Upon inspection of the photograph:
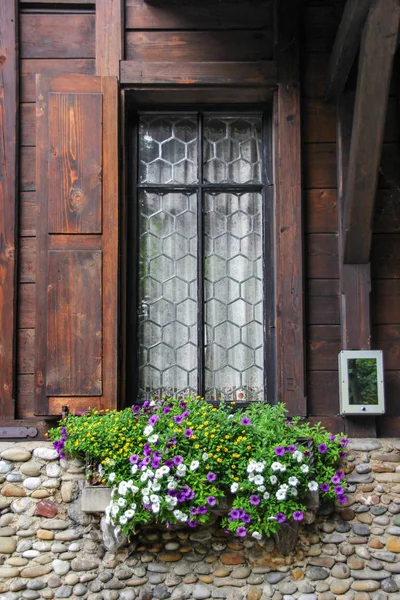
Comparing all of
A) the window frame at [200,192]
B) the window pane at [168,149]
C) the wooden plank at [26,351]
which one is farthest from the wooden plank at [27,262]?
the window pane at [168,149]

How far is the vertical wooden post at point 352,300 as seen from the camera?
3957 millimetres

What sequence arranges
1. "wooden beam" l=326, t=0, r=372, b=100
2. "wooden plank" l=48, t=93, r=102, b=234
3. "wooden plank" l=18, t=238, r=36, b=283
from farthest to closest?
"wooden plank" l=18, t=238, r=36, b=283 → "wooden plank" l=48, t=93, r=102, b=234 → "wooden beam" l=326, t=0, r=372, b=100

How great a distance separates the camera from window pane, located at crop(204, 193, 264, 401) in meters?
4.22

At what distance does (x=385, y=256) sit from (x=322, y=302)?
1.44ft

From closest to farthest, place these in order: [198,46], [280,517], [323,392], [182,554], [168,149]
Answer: [280,517] < [182,554] < [323,392] < [198,46] < [168,149]

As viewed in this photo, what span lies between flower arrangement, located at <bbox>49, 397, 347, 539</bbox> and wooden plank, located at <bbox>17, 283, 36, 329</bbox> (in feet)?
2.12

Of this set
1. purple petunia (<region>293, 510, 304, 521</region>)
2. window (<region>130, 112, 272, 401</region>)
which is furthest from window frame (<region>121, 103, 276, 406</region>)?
purple petunia (<region>293, 510, 304, 521</region>)

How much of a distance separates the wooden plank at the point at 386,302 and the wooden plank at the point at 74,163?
1587 millimetres

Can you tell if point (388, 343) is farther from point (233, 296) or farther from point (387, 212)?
point (233, 296)

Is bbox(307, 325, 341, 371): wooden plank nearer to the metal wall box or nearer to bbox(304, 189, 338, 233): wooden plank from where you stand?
the metal wall box

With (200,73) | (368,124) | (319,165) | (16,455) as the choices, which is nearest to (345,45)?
(368,124)

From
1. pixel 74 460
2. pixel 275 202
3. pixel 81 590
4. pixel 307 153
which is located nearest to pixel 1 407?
pixel 74 460

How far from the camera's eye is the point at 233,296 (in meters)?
4.28

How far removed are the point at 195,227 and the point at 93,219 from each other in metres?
0.64
